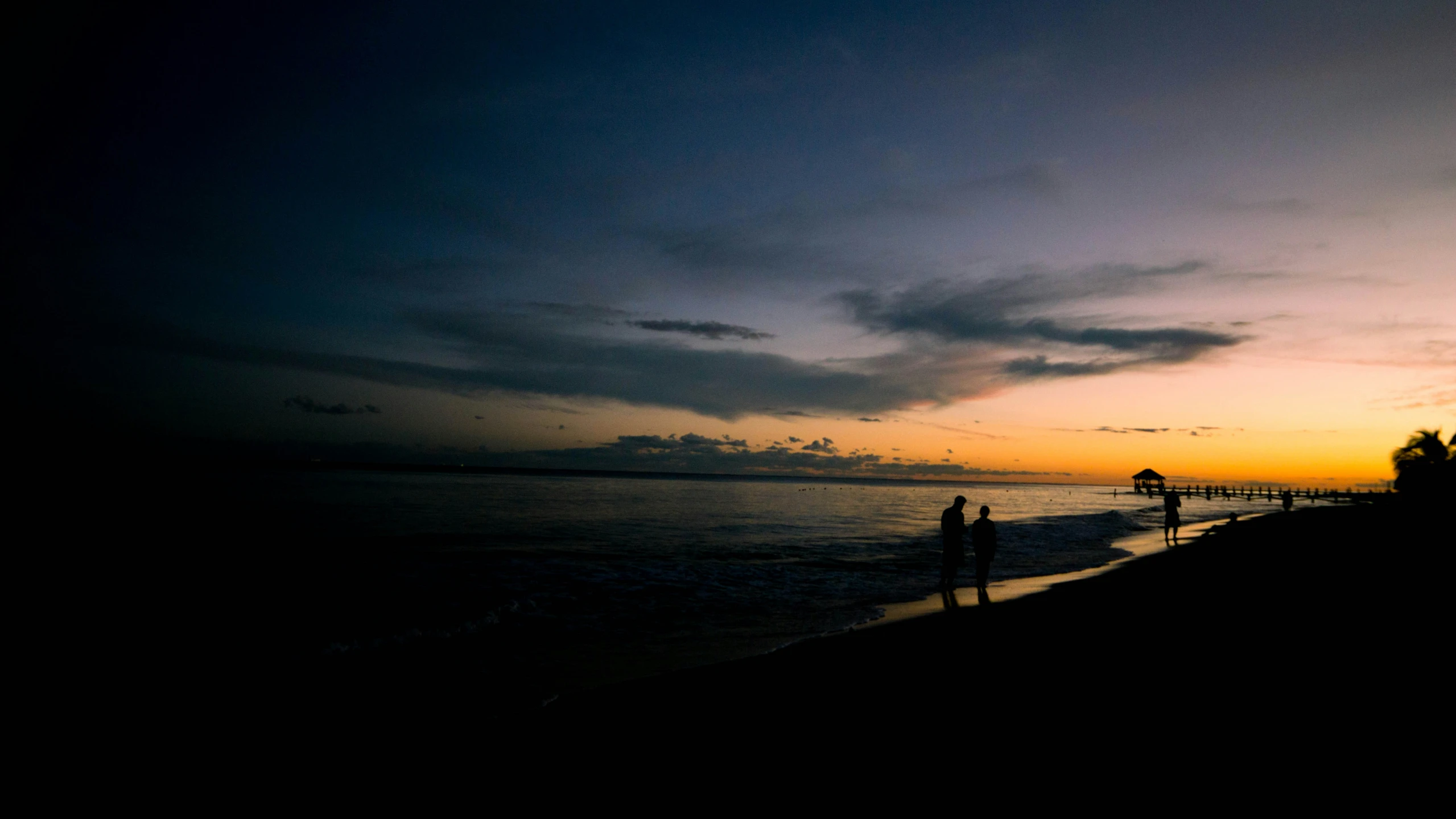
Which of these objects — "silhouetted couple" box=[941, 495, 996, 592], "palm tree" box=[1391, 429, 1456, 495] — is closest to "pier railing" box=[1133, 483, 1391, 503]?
"palm tree" box=[1391, 429, 1456, 495]

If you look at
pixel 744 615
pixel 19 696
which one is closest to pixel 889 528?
pixel 744 615

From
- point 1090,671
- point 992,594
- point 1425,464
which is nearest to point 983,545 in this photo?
point 992,594

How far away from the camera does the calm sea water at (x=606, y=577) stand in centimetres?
983

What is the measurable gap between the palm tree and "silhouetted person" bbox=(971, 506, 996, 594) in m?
42.6

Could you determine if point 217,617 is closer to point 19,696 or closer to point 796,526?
point 19,696

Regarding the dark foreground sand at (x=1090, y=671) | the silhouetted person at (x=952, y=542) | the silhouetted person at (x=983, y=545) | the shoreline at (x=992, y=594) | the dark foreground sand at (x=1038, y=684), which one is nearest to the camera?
the dark foreground sand at (x=1038, y=684)

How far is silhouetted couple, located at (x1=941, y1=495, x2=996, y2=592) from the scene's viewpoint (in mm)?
14117

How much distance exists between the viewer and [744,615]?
12414 mm

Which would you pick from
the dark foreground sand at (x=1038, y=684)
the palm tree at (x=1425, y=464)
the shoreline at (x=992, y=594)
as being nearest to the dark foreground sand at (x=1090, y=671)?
the dark foreground sand at (x=1038, y=684)

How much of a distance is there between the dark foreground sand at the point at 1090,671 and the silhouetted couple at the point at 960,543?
1.93m

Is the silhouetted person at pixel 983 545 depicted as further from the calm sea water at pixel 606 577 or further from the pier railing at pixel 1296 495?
the pier railing at pixel 1296 495

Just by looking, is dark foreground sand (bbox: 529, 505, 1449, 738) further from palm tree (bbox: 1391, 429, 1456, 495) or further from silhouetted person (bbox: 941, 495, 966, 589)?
palm tree (bbox: 1391, 429, 1456, 495)

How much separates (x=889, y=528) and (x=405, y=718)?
30.8m

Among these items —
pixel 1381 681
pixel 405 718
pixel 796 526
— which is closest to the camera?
pixel 1381 681
